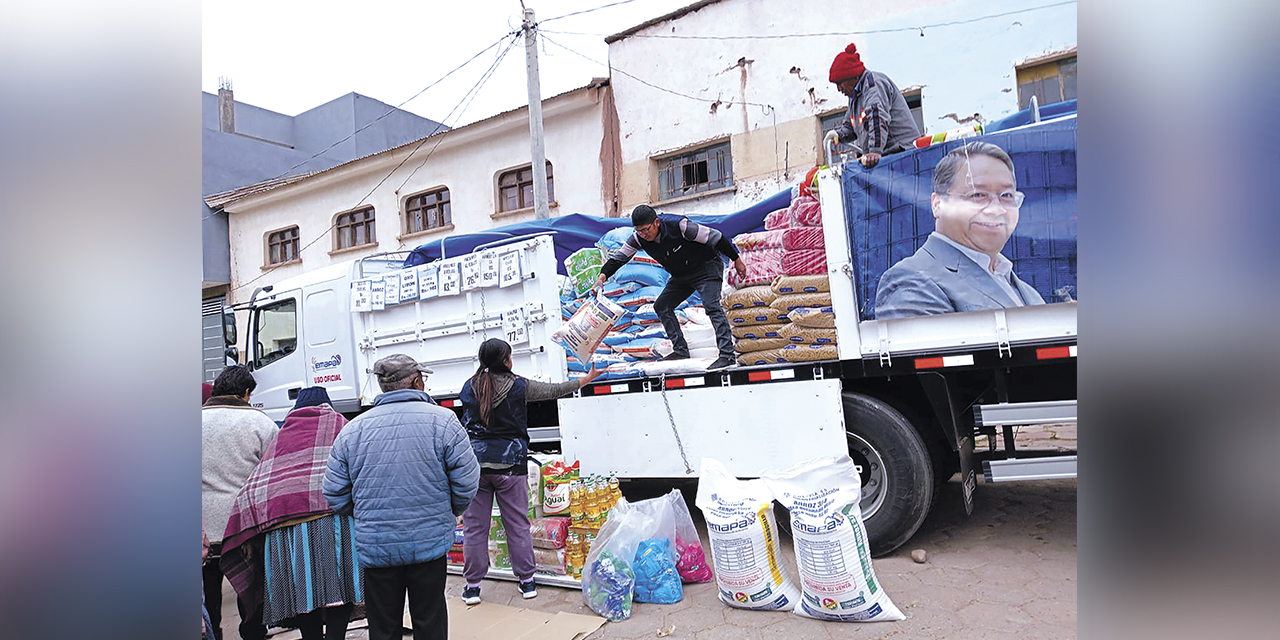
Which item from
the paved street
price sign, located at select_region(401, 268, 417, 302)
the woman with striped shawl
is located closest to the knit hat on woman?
the woman with striped shawl

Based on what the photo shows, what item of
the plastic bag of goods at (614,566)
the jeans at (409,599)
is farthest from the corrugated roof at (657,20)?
the jeans at (409,599)

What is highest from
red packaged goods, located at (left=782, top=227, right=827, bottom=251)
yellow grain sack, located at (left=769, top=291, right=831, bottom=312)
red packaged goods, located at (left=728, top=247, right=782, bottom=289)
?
red packaged goods, located at (left=782, top=227, right=827, bottom=251)

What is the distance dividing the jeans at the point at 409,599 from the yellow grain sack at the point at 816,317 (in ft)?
8.84

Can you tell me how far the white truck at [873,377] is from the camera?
4121 mm

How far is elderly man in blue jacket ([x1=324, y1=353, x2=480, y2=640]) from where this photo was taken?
3113 millimetres

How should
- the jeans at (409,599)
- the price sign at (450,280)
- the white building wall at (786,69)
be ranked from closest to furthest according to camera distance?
the jeans at (409,599)
the price sign at (450,280)
the white building wall at (786,69)

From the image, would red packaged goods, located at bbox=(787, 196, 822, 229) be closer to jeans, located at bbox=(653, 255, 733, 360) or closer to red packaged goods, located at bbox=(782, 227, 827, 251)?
red packaged goods, located at bbox=(782, 227, 827, 251)

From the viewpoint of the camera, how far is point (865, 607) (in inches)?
146

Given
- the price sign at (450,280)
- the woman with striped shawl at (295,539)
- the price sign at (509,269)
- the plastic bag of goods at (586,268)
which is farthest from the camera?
the price sign at (450,280)

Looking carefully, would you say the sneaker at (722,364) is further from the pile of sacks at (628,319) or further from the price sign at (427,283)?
the price sign at (427,283)

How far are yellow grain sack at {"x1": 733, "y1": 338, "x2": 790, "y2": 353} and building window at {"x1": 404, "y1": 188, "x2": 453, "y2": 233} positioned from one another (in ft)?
39.0
